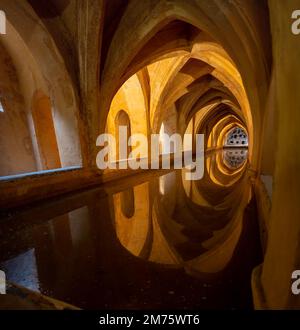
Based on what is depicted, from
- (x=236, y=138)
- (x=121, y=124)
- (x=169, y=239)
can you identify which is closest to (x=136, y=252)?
(x=169, y=239)

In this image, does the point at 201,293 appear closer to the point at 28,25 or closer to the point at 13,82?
the point at 28,25

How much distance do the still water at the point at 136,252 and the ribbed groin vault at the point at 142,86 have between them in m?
0.14

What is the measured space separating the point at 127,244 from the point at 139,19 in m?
4.91

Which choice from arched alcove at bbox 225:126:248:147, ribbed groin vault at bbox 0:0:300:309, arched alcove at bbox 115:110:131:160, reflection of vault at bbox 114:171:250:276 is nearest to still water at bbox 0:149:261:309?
reflection of vault at bbox 114:171:250:276

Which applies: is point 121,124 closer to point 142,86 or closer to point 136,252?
point 142,86

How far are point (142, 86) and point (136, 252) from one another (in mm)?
7468

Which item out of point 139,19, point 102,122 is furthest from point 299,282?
point 139,19

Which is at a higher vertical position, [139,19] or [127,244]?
[139,19]

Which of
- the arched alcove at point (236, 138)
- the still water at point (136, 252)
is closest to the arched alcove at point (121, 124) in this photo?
the still water at point (136, 252)

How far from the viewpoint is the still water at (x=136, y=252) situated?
51.1 inches

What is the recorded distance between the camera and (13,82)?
7938mm

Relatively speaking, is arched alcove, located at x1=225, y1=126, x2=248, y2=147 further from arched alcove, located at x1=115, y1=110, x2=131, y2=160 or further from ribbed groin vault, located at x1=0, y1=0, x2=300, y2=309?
ribbed groin vault, located at x1=0, y1=0, x2=300, y2=309

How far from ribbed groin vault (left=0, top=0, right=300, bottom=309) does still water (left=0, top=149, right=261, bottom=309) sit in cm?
14

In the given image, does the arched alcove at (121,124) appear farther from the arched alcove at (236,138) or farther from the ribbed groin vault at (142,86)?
the arched alcove at (236,138)
